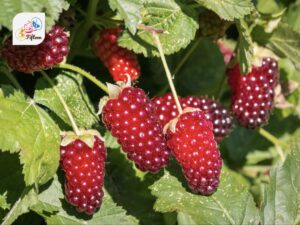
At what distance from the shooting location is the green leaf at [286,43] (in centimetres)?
252

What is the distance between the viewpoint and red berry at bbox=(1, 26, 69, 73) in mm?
1970

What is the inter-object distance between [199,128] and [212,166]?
0.34 ft

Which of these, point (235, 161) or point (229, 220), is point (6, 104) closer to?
point (229, 220)

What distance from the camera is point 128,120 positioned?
2.00 m

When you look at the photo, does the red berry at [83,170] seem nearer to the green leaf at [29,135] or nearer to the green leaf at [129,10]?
the green leaf at [29,135]

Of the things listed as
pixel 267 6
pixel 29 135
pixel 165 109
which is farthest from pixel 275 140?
pixel 29 135

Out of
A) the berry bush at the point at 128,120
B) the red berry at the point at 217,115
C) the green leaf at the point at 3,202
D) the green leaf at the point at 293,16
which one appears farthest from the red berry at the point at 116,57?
the green leaf at the point at 293,16

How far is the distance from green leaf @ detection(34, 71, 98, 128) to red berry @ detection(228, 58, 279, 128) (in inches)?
20.0

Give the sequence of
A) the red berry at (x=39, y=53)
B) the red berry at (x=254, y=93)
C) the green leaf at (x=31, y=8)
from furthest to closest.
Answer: the red berry at (x=254, y=93)
the red berry at (x=39, y=53)
the green leaf at (x=31, y=8)

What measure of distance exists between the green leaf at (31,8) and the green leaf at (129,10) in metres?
0.14

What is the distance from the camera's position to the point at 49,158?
203 cm

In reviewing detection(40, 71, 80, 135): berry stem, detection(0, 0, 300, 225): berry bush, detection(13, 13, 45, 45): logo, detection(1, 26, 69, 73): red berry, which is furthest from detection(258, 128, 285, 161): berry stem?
detection(13, 13, 45, 45): logo

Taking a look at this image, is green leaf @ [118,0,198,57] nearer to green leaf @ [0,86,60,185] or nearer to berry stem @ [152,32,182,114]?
berry stem @ [152,32,182,114]

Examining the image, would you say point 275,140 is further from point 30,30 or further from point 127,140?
point 30,30
